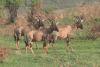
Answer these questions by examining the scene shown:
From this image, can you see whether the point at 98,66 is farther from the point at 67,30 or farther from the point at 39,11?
the point at 39,11

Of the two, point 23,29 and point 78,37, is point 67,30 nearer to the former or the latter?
point 23,29

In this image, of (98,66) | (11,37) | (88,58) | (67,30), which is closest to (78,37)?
(67,30)

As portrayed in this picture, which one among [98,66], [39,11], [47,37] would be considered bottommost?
[98,66]

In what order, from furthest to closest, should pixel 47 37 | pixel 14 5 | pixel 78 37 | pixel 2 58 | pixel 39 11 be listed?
pixel 14 5
pixel 39 11
pixel 78 37
pixel 47 37
pixel 2 58

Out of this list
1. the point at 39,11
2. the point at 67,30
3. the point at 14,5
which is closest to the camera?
the point at 67,30

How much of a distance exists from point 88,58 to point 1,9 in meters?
17.9

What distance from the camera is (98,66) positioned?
8523 mm

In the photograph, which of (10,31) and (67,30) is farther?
(10,31)

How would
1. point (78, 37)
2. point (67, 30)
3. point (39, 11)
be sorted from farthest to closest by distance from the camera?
point (39, 11)
point (78, 37)
point (67, 30)

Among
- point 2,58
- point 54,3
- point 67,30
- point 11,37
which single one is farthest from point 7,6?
point 54,3

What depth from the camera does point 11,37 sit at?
61.8 feet

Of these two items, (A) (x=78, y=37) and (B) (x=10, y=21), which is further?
(B) (x=10, y=21)

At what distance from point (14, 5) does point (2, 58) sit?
52.5ft

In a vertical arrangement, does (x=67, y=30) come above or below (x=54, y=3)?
below
